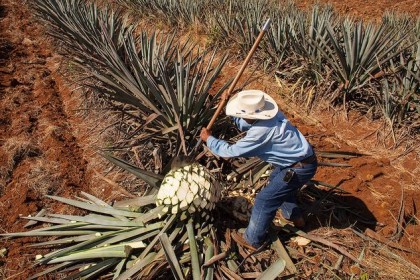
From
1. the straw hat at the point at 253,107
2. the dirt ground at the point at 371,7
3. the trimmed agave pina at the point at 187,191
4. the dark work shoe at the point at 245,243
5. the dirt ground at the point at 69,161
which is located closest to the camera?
the straw hat at the point at 253,107

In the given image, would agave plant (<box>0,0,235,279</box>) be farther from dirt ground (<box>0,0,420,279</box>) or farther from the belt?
the belt

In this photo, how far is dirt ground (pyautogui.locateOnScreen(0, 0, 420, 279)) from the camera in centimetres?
316

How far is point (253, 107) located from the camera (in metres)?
2.32

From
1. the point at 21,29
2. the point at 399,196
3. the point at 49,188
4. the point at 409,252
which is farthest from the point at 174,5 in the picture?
the point at 409,252

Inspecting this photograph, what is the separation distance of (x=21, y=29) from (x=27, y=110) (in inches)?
163

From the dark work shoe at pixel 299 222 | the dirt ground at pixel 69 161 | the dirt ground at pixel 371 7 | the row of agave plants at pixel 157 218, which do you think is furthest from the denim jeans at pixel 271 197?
the dirt ground at pixel 371 7

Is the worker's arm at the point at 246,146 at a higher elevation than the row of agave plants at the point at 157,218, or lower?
higher

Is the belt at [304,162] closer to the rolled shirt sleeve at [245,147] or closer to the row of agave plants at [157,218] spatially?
the rolled shirt sleeve at [245,147]

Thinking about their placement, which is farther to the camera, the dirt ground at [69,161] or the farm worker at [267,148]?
the dirt ground at [69,161]

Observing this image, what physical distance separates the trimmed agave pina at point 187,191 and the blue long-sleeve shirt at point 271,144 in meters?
0.21

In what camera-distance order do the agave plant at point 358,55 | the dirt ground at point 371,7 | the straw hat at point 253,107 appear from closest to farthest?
the straw hat at point 253,107 → the agave plant at point 358,55 → the dirt ground at point 371,7

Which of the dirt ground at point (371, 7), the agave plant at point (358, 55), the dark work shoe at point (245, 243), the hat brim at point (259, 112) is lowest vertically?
the dirt ground at point (371, 7)

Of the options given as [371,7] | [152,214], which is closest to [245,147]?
[152,214]

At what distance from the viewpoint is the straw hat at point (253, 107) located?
7.62ft
